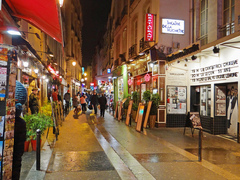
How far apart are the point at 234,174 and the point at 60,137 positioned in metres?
6.54

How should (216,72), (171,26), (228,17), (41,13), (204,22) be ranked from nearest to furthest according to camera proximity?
(41,13)
(228,17)
(216,72)
(204,22)
(171,26)

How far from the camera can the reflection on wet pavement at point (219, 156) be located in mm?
6363

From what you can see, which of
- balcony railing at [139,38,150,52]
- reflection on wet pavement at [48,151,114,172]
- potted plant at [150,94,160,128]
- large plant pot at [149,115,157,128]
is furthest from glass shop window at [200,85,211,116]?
reflection on wet pavement at [48,151,114,172]

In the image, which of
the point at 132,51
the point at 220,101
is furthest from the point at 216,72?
the point at 132,51

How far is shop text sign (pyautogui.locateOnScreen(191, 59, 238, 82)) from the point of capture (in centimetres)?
887

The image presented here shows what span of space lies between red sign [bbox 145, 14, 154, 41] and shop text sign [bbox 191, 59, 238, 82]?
3.10 meters

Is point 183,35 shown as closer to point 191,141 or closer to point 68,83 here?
point 191,141

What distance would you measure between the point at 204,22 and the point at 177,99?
4.28 m

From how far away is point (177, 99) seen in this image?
12336mm

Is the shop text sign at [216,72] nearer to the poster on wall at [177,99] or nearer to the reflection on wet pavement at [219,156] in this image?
the poster on wall at [177,99]

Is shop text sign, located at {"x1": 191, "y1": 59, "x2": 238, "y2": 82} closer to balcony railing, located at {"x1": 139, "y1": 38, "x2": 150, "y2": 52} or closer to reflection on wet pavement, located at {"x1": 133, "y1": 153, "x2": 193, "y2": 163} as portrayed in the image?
balcony railing, located at {"x1": 139, "y1": 38, "x2": 150, "y2": 52}

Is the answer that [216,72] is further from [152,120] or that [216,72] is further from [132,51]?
[132,51]

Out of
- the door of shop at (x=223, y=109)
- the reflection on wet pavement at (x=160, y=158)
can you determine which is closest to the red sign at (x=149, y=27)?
the door of shop at (x=223, y=109)

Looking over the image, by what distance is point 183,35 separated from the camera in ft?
41.6
